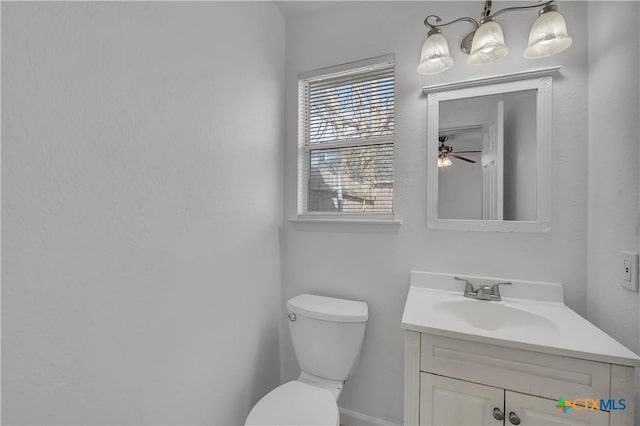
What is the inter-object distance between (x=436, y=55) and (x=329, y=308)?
4.55 ft

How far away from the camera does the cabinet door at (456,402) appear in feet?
3.05

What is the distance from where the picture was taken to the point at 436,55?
128 cm

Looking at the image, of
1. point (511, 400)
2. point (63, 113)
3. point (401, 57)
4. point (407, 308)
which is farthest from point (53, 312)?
point (401, 57)

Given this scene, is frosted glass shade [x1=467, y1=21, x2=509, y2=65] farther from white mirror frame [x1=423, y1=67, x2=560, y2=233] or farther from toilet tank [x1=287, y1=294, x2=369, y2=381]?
toilet tank [x1=287, y1=294, x2=369, y2=381]

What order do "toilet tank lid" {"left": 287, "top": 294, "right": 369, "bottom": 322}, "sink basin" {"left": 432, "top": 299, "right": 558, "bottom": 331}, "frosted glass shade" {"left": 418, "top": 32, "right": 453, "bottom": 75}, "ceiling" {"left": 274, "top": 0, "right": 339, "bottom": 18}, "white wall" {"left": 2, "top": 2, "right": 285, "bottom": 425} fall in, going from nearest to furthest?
"white wall" {"left": 2, "top": 2, "right": 285, "bottom": 425} < "sink basin" {"left": 432, "top": 299, "right": 558, "bottom": 331} < "frosted glass shade" {"left": 418, "top": 32, "right": 453, "bottom": 75} < "toilet tank lid" {"left": 287, "top": 294, "right": 369, "bottom": 322} < "ceiling" {"left": 274, "top": 0, "right": 339, "bottom": 18}

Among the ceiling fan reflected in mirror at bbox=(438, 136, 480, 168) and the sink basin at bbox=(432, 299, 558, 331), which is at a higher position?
the ceiling fan reflected in mirror at bbox=(438, 136, 480, 168)

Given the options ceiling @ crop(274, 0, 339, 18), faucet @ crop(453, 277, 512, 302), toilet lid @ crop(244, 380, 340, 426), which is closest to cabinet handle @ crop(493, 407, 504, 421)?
faucet @ crop(453, 277, 512, 302)

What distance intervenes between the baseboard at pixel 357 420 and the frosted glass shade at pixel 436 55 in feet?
6.29

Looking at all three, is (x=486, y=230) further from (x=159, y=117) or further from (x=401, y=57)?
(x=159, y=117)

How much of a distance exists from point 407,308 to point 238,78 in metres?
1.39

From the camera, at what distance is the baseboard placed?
152 cm

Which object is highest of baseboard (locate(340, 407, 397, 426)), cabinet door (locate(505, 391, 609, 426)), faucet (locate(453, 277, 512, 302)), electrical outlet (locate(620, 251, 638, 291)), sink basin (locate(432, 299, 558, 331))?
electrical outlet (locate(620, 251, 638, 291))

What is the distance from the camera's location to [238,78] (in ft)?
4.49

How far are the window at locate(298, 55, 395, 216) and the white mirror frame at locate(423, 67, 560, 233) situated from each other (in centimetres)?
23
